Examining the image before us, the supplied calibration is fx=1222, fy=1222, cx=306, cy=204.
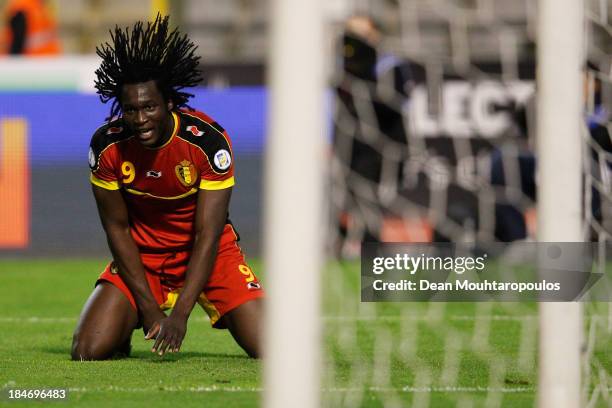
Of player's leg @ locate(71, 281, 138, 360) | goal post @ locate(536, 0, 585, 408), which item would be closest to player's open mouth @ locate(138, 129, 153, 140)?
player's leg @ locate(71, 281, 138, 360)

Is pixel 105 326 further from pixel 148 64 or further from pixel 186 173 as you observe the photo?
Answer: pixel 148 64

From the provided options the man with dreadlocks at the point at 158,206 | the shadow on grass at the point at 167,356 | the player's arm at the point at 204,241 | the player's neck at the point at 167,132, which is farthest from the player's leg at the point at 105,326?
the player's neck at the point at 167,132

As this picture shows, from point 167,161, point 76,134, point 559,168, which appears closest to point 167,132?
point 167,161

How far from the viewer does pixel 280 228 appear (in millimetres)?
3201

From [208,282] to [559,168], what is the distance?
283 cm

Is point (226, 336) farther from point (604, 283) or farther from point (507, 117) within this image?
point (507, 117)

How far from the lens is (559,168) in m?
3.96

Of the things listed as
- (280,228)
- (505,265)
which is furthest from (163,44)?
(280,228)

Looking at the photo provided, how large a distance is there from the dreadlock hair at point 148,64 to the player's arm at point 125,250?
438 millimetres

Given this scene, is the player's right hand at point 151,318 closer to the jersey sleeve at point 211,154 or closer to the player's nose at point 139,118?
the jersey sleeve at point 211,154

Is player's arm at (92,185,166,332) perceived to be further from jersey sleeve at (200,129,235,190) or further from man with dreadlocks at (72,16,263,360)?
jersey sleeve at (200,129,235,190)

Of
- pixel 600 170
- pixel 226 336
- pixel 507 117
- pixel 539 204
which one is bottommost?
pixel 226 336

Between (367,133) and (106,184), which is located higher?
(367,133)

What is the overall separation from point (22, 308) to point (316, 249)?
19.7 feet
